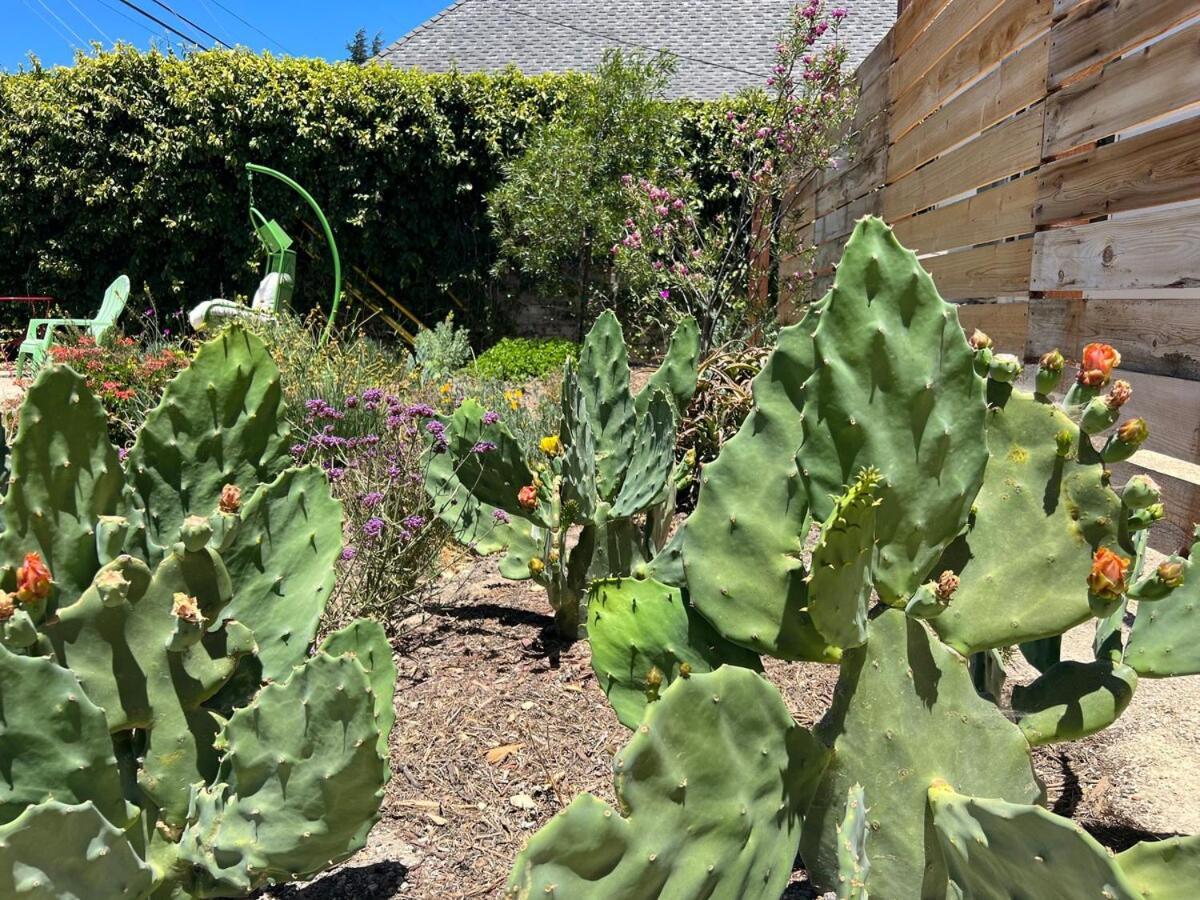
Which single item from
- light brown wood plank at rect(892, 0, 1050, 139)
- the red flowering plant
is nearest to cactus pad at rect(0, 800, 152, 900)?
light brown wood plank at rect(892, 0, 1050, 139)

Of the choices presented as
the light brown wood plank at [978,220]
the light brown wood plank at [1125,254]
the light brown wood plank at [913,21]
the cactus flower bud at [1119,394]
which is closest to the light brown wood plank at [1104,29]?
the light brown wood plank at [978,220]

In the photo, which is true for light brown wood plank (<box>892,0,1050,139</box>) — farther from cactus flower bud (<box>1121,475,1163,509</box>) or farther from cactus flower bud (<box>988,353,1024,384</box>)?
cactus flower bud (<box>1121,475,1163,509</box>)

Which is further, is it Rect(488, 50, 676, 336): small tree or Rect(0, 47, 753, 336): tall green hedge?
Rect(0, 47, 753, 336): tall green hedge

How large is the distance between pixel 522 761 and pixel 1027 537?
1.31 m

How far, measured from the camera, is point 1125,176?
250 cm

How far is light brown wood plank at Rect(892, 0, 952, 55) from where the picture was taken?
420 centimetres

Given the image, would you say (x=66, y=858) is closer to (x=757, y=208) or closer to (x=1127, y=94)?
(x=1127, y=94)

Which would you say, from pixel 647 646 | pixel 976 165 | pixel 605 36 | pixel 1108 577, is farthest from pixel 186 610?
pixel 605 36

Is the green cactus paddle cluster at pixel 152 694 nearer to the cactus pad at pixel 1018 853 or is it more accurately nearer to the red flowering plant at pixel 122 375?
the cactus pad at pixel 1018 853

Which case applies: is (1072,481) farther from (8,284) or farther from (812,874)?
(8,284)

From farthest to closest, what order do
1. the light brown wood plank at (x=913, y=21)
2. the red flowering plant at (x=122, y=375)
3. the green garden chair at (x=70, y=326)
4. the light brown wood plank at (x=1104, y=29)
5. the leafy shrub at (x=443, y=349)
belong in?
1. the leafy shrub at (x=443, y=349)
2. the green garden chair at (x=70, y=326)
3. the red flowering plant at (x=122, y=375)
4. the light brown wood plank at (x=913, y=21)
5. the light brown wood plank at (x=1104, y=29)

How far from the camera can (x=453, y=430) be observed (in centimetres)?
297

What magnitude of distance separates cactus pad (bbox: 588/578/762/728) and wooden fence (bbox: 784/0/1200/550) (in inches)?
63.6

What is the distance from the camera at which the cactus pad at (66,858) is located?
0.99 metres
